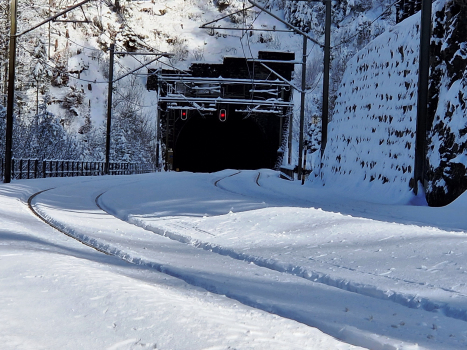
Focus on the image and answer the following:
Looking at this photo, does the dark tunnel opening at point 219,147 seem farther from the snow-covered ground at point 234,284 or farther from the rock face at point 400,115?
the snow-covered ground at point 234,284

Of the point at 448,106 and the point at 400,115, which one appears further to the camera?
the point at 400,115

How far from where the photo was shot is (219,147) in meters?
73.7

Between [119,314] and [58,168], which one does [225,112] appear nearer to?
[58,168]

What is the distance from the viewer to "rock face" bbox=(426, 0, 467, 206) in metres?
13.8

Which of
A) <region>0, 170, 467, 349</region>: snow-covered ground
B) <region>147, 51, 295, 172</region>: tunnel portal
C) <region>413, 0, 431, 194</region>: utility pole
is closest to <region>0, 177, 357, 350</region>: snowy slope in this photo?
<region>0, 170, 467, 349</region>: snow-covered ground

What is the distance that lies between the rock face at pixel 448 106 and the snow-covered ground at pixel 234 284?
5958 mm

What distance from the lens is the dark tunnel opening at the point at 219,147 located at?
230ft

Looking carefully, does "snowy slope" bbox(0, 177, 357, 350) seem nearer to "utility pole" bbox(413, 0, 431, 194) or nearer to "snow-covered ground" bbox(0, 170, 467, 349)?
"snow-covered ground" bbox(0, 170, 467, 349)

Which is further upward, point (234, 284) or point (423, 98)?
point (423, 98)

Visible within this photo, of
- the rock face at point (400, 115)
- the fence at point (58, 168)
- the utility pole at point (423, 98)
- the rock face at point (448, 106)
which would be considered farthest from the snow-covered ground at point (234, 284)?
the fence at point (58, 168)

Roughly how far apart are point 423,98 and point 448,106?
24.0 inches

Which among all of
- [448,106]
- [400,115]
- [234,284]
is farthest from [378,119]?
[234,284]

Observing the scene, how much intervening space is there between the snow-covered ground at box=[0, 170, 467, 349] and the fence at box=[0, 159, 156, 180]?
19.2 m

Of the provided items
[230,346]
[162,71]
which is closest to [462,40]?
[230,346]
